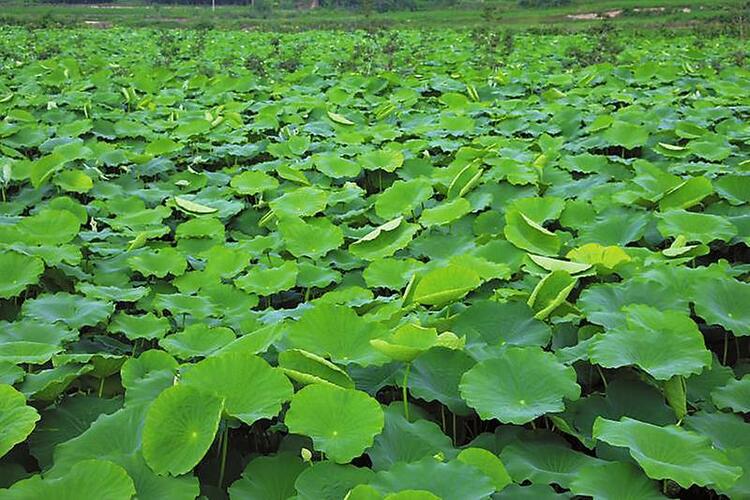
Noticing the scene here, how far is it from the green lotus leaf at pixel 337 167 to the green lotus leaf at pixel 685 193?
4.64 feet

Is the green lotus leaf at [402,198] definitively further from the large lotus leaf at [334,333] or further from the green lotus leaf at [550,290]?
the large lotus leaf at [334,333]

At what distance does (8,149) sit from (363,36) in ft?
33.9

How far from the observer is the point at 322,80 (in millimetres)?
6641

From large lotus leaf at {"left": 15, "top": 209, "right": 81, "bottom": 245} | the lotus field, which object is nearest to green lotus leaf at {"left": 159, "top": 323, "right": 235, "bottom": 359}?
the lotus field

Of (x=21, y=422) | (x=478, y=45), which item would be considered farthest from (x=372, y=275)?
(x=478, y=45)

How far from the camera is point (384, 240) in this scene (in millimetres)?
2562

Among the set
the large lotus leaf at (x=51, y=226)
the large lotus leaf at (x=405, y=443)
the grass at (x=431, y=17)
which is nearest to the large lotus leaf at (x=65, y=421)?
the large lotus leaf at (x=405, y=443)

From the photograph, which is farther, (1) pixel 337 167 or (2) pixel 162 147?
(2) pixel 162 147

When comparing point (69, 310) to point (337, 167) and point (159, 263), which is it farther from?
point (337, 167)

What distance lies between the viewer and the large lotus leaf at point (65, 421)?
142 cm

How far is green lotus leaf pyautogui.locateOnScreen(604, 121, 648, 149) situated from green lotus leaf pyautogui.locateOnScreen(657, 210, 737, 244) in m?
1.34

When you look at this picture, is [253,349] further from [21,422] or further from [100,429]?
[21,422]

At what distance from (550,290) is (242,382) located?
87 cm

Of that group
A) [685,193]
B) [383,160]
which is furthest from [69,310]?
[685,193]
